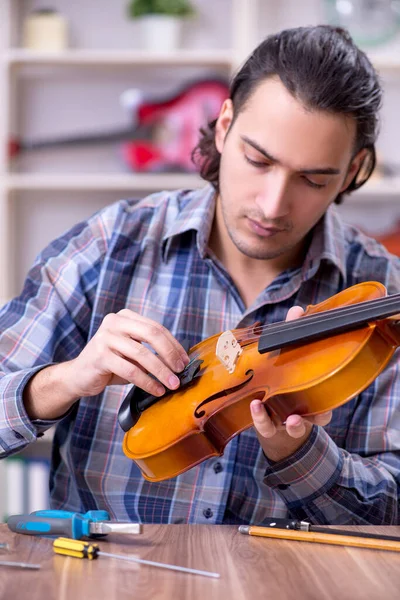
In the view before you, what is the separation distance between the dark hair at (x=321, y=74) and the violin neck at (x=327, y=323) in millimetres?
466

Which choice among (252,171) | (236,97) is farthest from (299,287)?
(236,97)

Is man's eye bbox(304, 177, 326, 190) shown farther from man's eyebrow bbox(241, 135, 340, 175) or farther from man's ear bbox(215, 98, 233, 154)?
man's ear bbox(215, 98, 233, 154)

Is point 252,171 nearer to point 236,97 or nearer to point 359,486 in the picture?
point 236,97

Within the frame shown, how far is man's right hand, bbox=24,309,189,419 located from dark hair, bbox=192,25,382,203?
0.49 meters

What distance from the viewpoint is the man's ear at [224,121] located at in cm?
155

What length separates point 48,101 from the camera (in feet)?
9.91

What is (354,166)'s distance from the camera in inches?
61.7

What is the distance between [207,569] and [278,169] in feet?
2.25

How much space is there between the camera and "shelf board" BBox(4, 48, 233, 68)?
2818mm

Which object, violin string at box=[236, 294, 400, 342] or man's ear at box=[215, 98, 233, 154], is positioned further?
man's ear at box=[215, 98, 233, 154]

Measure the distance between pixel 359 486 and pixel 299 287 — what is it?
0.38 meters

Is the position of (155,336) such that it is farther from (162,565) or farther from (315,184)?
(315,184)

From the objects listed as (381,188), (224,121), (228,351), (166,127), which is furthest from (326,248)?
(166,127)

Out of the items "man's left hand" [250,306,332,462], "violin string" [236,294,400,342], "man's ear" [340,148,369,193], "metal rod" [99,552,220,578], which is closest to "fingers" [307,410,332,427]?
"man's left hand" [250,306,332,462]
